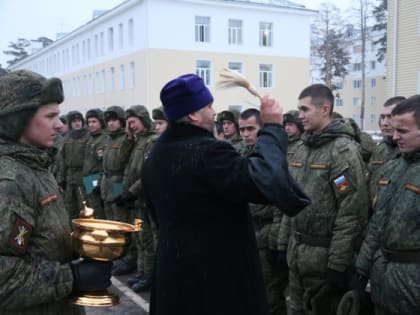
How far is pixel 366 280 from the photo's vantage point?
3.61 m

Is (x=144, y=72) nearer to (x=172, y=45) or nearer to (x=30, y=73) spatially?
(x=172, y=45)

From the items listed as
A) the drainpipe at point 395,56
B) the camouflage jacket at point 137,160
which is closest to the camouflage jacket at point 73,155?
the camouflage jacket at point 137,160

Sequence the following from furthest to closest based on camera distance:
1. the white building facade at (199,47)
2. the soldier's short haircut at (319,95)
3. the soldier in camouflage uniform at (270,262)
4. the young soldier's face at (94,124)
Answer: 1. the white building facade at (199,47)
2. the young soldier's face at (94,124)
3. the soldier in camouflage uniform at (270,262)
4. the soldier's short haircut at (319,95)

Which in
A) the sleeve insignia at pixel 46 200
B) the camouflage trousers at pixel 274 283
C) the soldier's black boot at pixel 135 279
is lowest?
the soldier's black boot at pixel 135 279

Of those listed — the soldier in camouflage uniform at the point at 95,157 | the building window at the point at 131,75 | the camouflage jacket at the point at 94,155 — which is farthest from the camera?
the building window at the point at 131,75

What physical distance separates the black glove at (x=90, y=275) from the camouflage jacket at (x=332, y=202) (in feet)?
6.61

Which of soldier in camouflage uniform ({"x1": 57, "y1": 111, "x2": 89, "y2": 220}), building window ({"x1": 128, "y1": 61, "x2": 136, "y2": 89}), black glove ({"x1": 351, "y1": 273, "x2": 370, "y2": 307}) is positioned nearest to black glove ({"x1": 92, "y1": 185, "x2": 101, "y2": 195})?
soldier in camouflage uniform ({"x1": 57, "y1": 111, "x2": 89, "y2": 220})

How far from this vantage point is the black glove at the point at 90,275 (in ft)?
8.06

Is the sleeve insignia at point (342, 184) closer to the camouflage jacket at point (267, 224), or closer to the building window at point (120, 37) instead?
the camouflage jacket at point (267, 224)

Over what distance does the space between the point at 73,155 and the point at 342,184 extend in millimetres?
6661

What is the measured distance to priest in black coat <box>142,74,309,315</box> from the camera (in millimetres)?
2225

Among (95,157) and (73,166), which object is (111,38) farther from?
(95,157)

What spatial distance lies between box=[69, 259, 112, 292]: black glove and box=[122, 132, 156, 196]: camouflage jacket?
13.5ft

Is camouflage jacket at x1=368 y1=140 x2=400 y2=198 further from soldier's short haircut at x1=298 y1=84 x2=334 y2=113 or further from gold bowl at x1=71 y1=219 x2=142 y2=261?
gold bowl at x1=71 y1=219 x2=142 y2=261
